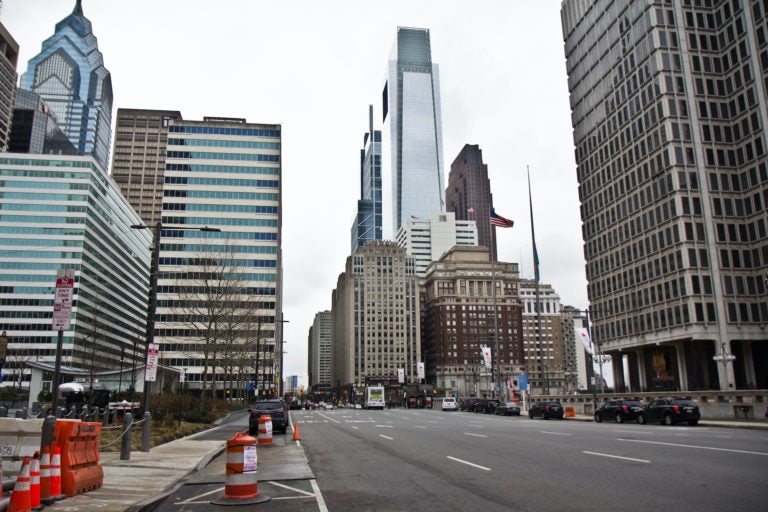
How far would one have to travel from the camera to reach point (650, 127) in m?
74.8

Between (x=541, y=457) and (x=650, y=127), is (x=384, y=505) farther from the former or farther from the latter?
(x=650, y=127)

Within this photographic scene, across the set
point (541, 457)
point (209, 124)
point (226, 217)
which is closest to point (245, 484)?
point (541, 457)

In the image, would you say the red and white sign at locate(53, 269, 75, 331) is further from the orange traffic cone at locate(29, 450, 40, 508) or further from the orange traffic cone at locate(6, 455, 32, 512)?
the orange traffic cone at locate(6, 455, 32, 512)

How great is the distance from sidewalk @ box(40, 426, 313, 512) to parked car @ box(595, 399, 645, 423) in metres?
21.4

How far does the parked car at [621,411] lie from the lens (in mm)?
34125

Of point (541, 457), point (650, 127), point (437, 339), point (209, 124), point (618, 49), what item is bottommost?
point (541, 457)

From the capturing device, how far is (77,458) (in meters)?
10.8

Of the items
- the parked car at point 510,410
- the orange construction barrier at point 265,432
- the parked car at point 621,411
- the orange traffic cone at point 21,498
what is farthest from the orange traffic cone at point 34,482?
the parked car at point 510,410

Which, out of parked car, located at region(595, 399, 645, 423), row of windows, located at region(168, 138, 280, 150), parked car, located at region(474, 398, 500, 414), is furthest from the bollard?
row of windows, located at region(168, 138, 280, 150)

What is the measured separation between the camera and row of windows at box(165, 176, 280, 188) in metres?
119

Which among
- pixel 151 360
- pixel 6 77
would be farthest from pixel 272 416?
pixel 6 77

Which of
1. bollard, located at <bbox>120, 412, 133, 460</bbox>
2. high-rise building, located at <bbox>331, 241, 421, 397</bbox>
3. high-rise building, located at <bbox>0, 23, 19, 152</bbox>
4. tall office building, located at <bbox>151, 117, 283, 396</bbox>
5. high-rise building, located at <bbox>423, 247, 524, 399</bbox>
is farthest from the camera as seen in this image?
high-rise building, located at <bbox>331, 241, 421, 397</bbox>

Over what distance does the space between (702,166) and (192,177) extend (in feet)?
304

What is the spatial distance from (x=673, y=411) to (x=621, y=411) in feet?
15.2
